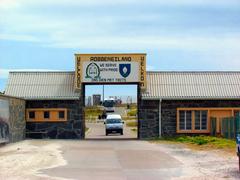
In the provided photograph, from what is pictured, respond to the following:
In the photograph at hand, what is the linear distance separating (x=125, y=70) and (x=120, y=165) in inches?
840

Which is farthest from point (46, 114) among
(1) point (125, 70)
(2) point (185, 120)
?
(2) point (185, 120)

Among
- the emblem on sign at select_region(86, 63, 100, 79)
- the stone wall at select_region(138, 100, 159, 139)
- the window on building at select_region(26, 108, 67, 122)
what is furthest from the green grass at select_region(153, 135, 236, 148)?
the window on building at select_region(26, 108, 67, 122)

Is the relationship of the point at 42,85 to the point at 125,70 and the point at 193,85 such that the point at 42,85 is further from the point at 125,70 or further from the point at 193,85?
the point at 193,85

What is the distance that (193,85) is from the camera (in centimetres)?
4256

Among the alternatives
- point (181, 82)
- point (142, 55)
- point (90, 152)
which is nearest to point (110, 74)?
point (142, 55)

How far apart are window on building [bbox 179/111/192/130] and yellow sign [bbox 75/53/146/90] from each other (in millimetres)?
3368

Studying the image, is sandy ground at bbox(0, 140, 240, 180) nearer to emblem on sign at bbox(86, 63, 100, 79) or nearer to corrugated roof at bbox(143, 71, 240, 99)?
corrugated roof at bbox(143, 71, 240, 99)

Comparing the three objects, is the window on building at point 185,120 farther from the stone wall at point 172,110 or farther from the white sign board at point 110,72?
the white sign board at point 110,72

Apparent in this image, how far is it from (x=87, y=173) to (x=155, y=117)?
23031mm

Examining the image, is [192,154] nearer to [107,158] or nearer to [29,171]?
[107,158]

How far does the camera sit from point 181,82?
42969 mm

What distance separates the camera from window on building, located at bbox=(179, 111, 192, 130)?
41.2 m

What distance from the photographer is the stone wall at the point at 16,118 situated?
112 feet

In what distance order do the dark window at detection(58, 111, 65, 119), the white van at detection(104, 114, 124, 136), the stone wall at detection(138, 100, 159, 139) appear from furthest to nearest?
the white van at detection(104, 114, 124, 136)
the dark window at detection(58, 111, 65, 119)
the stone wall at detection(138, 100, 159, 139)
